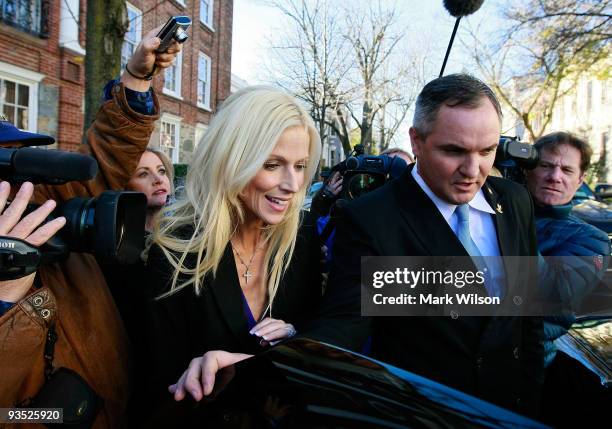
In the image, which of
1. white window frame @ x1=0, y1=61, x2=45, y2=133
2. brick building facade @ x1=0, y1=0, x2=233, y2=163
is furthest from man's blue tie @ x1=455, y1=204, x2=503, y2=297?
white window frame @ x1=0, y1=61, x2=45, y2=133

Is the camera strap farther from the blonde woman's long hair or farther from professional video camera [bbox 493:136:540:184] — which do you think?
professional video camera [bbox 493:136:540:184]

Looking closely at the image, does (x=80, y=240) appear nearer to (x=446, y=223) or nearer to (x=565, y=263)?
(x=446, y=223)

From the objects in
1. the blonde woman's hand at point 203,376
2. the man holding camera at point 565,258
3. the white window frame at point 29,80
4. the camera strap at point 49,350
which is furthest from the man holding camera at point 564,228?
the white window frame at point 29,80

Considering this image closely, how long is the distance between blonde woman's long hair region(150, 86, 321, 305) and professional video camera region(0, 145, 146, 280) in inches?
15.1

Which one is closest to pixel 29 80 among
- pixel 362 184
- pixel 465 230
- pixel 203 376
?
pixel 362 184

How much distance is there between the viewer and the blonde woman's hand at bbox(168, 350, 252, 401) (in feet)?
3.41

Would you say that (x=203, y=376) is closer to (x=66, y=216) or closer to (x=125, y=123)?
(x=66, y=216)

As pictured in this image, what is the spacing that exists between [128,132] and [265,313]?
2.70 ft

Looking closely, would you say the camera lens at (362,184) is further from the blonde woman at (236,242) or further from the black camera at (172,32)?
the black camera at (172,32)

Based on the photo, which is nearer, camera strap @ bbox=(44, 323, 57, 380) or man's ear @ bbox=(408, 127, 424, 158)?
camera strap @ bbox=(44, 323, 57, 380)

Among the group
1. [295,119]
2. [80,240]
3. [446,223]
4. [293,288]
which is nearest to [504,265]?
[446,223]

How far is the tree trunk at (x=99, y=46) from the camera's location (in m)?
5.98

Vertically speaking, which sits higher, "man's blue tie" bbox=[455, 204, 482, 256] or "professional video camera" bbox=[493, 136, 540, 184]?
"professional video camera" bbox=[493, 136, 540, 184]

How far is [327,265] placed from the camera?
7.21 feet
